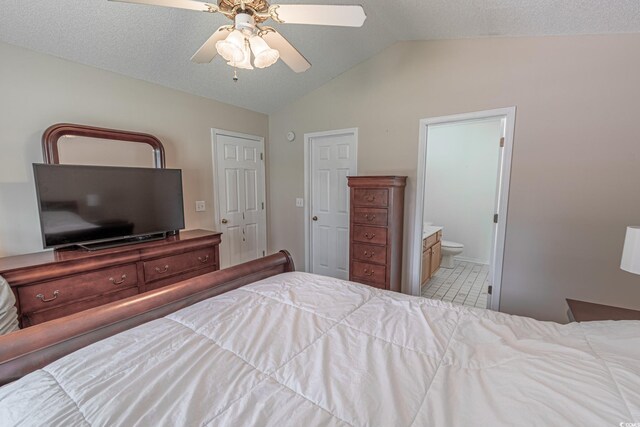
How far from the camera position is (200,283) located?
5.02 feet

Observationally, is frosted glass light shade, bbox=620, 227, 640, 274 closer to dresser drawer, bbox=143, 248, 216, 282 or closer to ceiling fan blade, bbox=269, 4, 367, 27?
ceiling fan blade, bbox=269, 4, 367, 27

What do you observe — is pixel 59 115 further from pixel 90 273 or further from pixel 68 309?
pixel 68 309

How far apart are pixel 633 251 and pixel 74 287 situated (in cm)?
335

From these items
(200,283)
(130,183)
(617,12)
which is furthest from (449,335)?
(130,183)

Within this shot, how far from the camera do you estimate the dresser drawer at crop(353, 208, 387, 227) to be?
2779mm

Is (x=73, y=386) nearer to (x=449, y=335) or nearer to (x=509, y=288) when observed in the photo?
(x=449, y=335)

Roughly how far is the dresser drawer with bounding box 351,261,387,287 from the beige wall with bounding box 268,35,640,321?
63cm

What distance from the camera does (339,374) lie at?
0.89 metres

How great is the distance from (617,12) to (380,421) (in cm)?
275

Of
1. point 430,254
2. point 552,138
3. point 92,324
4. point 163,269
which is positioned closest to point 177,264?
point 163,269

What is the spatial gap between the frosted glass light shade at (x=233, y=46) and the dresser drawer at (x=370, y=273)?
2.19 metres

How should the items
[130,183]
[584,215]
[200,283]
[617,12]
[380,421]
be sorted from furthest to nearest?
[130,183] → [584,215] → [617,12] → [200,283] → [380,421]

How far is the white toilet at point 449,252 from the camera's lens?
4297 millimetres

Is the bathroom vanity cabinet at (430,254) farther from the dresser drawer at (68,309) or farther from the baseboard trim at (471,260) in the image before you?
the dresser drawer at (68,309)
